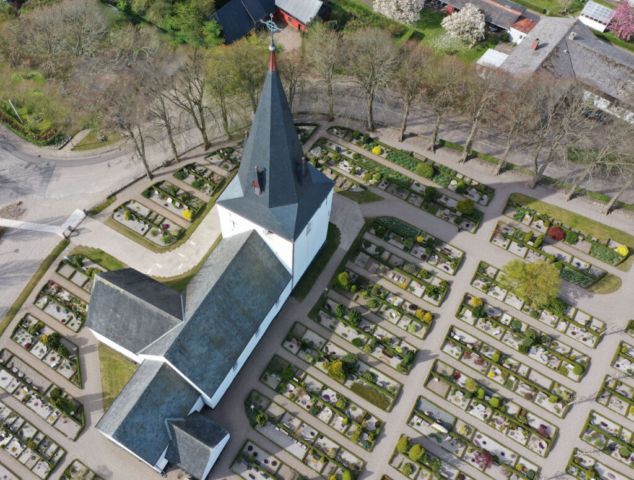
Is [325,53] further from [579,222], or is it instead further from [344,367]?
[344,367]

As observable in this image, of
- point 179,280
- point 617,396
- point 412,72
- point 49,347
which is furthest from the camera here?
point 412,72

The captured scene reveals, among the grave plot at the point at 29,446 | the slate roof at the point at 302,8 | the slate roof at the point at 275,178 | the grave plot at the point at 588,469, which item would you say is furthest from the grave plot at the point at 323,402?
the slate roof at the point at 302,8

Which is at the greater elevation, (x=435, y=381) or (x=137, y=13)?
(x=137, y=13)

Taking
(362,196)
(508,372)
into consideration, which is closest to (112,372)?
(362,196)

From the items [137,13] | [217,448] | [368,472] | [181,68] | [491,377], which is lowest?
[217,448]

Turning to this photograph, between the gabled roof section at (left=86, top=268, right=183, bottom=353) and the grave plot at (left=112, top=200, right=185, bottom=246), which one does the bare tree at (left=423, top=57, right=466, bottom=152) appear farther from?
the gabled roof section at (left=86, top=268, right=183, bottom=353)

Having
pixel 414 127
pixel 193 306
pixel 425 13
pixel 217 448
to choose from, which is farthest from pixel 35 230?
pixel 425 13

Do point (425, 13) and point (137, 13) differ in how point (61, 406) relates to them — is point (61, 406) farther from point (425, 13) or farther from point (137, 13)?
point (425, 13)

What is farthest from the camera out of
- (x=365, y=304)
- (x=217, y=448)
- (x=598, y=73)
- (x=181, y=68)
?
(x=598, y=73)
